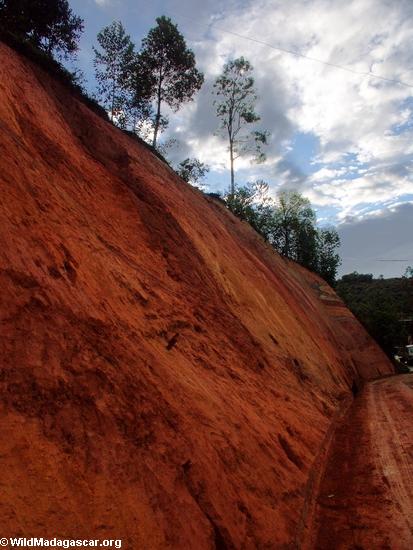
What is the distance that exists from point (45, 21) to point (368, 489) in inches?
1010

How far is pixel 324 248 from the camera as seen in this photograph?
4334 cm

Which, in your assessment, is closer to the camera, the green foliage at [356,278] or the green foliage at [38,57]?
the green foliage at [38,57]

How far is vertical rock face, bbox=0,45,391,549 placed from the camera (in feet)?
10.8

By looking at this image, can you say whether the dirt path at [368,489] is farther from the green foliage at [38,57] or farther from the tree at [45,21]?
the tree at [45,21]

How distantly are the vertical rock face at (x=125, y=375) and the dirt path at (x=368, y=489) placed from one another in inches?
15.9

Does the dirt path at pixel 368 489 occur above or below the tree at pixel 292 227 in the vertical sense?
below

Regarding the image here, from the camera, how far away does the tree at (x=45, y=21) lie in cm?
1847

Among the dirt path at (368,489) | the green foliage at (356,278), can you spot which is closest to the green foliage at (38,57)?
the dirt path at (368,489)

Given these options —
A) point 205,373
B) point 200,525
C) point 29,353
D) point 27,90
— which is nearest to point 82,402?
point 29,353

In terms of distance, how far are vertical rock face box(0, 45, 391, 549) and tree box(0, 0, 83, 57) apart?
33.1ft

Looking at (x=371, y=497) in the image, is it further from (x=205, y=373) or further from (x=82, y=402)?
(x=82, y=402)

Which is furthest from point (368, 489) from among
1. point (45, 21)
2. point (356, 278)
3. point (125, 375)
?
point (356, 278)

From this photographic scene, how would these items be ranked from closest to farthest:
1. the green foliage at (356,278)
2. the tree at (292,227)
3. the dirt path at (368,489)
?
the dirt path at (368,489), the tree at (292,227), the green foliage at (356,278)

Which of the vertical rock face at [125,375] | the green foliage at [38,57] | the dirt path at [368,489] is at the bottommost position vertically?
the dirt path at [368,489]
